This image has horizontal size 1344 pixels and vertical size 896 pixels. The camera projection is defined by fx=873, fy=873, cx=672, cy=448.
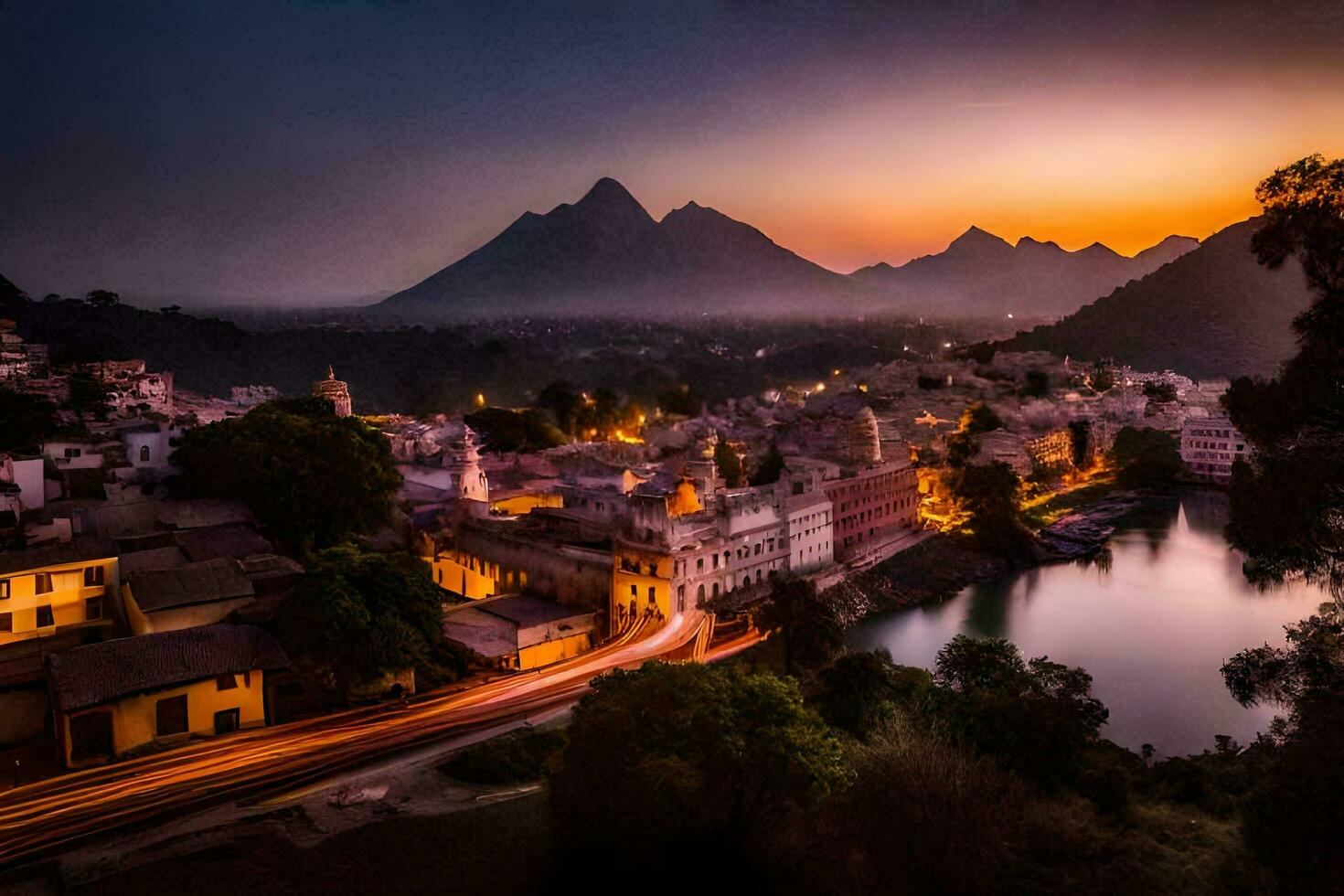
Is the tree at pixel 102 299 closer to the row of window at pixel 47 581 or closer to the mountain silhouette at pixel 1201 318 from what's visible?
the row of window at pixel 47 581

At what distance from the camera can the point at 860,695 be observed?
828 cm

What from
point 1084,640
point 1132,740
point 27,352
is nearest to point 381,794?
point 1132,740

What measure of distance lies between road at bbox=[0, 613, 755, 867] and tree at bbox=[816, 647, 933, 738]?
2.55 metres

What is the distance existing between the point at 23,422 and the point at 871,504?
1487cm

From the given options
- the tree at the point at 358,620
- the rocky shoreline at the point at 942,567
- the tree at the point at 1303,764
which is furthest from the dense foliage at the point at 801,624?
the tree at the point at 1303,764

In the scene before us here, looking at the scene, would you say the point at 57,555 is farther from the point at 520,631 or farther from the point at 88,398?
the point at 88,398

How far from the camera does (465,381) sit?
3891 centimetres

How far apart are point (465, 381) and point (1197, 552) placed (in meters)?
29.0

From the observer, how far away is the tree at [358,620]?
8.58m

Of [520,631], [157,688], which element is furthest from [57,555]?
[520,631]

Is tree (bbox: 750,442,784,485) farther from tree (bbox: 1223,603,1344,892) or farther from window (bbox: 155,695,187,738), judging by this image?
tree (bbox: 1223,603,1344,892)

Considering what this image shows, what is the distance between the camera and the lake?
11.0 metres

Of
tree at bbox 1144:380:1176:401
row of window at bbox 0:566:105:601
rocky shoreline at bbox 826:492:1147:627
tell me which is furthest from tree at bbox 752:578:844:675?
tree at bbox 1144:380:1176:401

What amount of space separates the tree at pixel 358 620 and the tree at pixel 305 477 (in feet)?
10.4
